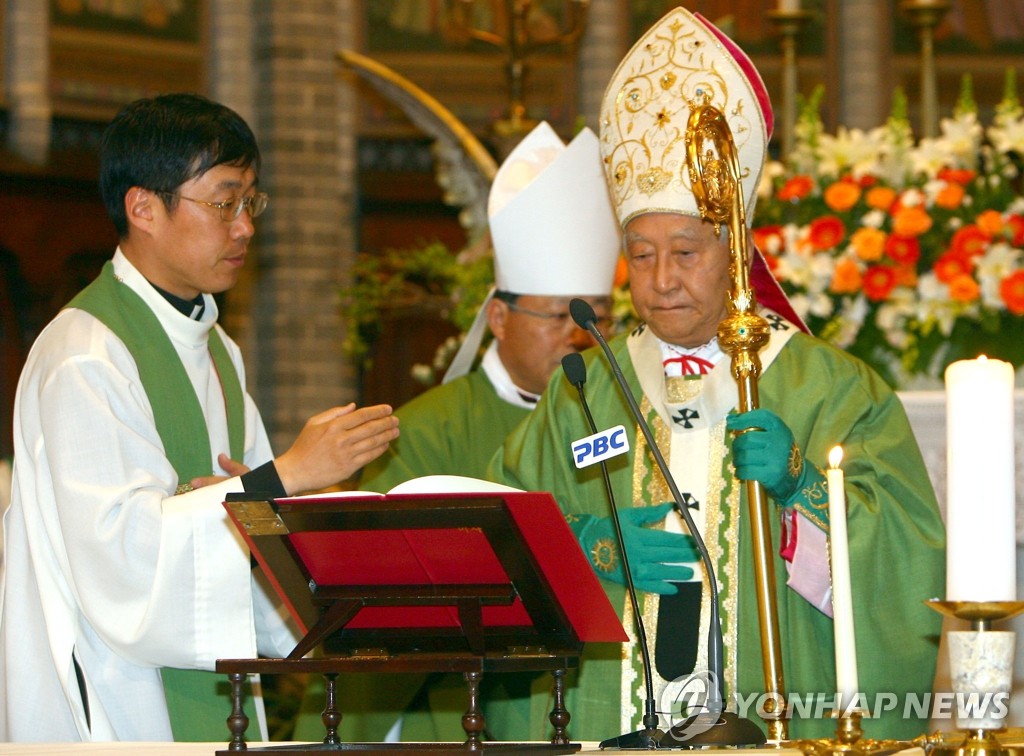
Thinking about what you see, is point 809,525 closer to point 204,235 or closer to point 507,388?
point 204,235

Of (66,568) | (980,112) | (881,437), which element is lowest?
(66,568)

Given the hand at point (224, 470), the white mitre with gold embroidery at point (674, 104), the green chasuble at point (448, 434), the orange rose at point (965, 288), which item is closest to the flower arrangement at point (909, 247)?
the orange rose at point (965, 288)

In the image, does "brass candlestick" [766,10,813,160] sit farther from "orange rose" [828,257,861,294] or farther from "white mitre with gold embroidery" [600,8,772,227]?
"white mitre with gold embroidery" [600,8,772,227]

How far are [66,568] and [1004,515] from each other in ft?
6.73

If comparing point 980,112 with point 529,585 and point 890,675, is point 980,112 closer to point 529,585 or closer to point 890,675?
point 890,675

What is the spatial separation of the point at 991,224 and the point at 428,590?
8.98ft

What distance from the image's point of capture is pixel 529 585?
236 centimetres

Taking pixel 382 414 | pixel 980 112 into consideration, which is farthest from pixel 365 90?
pixel 382 414

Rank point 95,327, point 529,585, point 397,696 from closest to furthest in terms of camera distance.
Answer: point 529,585 → point 95,327 → point 397,696

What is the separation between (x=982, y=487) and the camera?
1.79 m

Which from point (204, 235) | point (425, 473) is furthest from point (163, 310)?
point (425, 473)

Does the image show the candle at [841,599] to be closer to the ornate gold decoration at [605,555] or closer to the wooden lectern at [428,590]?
the wooden lectern at [428,590]

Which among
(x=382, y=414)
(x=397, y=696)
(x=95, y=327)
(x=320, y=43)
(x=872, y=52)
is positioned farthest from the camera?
(x=872, y=52)

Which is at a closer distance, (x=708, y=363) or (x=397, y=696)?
(x=708, y=363)
